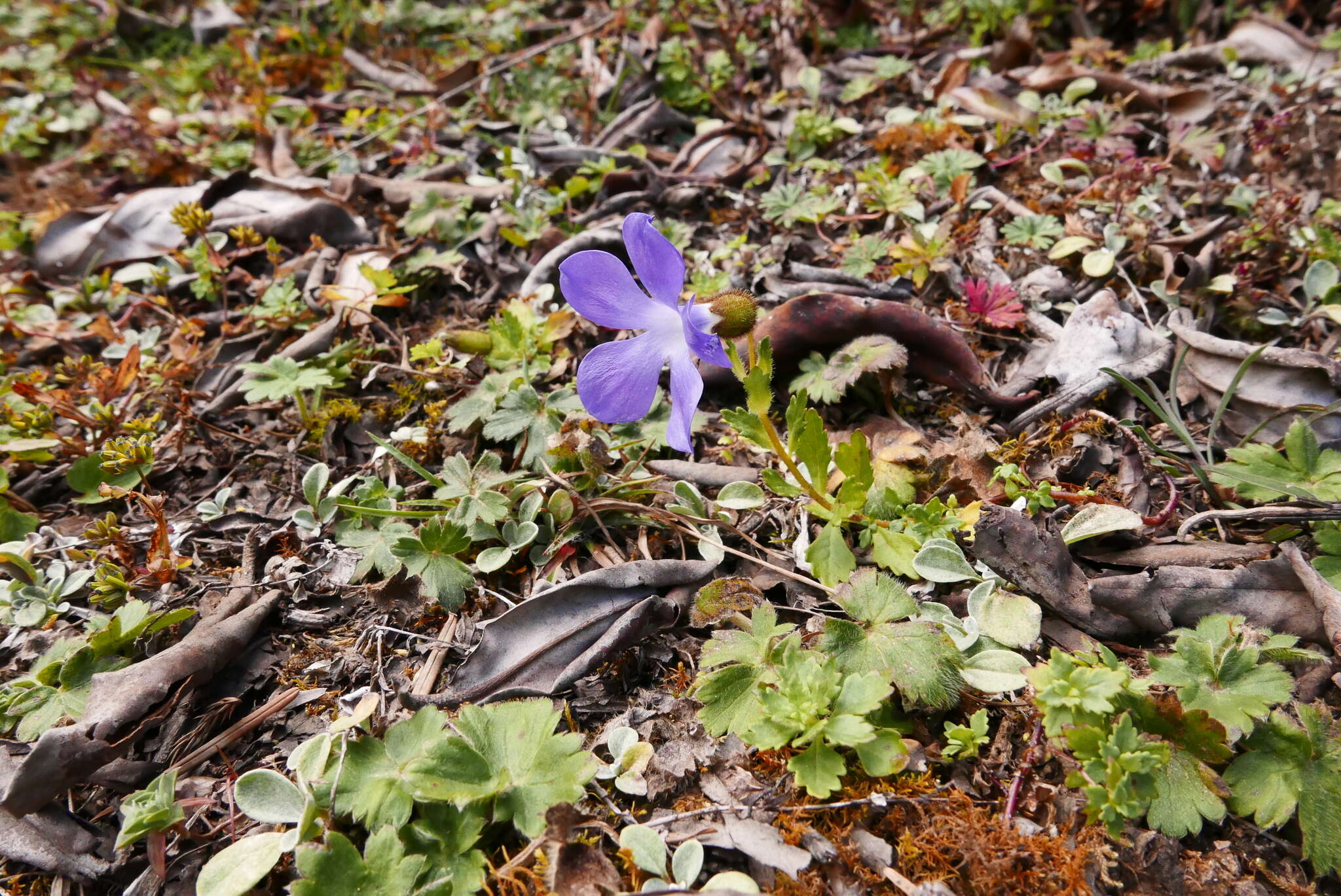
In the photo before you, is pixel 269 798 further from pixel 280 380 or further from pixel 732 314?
pixel 732 314

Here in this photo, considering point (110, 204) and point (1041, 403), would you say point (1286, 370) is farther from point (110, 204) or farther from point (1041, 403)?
point (110, 204)

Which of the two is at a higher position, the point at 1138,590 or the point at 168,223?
the point at 168,223

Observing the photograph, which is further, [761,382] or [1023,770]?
[761,382]

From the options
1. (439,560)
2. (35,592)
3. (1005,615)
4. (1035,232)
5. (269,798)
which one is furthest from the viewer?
(1035,232)

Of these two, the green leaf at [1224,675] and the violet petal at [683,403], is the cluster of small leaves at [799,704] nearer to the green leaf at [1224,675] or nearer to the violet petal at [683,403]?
the violet petal at [683,403]

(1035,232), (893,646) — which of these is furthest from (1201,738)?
(1035,232)

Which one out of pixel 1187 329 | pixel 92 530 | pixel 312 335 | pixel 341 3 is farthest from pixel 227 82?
pixel 1187 329

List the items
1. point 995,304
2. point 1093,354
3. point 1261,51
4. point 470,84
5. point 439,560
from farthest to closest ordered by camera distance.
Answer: point 470,84
point 1261,51
point 995,304
point 1093,354
point 439,560
